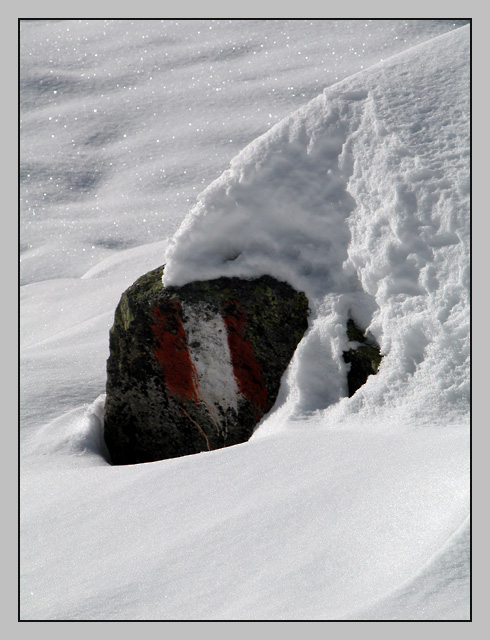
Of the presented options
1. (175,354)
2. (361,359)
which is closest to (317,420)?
(361,359)

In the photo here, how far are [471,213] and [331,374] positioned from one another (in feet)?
2.35

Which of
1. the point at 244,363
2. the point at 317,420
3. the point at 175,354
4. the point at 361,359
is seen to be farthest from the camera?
the point at 175,354

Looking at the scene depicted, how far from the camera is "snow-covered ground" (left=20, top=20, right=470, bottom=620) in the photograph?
57.4 inches

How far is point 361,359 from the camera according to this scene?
7.21 feet

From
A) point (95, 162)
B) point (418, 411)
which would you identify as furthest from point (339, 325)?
point (95, 162)

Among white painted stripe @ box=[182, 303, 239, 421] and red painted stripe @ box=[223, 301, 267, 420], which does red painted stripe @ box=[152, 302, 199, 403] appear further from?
red painted stripe @ box=[223, 301, 267, 420]

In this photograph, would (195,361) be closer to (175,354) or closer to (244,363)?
(175,354)

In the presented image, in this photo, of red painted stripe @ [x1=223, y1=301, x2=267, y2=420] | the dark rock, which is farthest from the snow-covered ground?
red painted stripe @ [x1=223, y1=301, x2=267, y2=420]

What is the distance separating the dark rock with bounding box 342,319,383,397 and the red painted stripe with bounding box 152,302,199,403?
69cm

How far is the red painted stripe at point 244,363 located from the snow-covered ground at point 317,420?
157 mm

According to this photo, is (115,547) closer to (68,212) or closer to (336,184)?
(336,184)

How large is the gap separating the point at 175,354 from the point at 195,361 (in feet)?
0.31

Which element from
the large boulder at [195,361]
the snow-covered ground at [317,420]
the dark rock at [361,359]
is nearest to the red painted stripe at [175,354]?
the large boulder at [195,361]

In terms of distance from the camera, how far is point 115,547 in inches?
67.2
